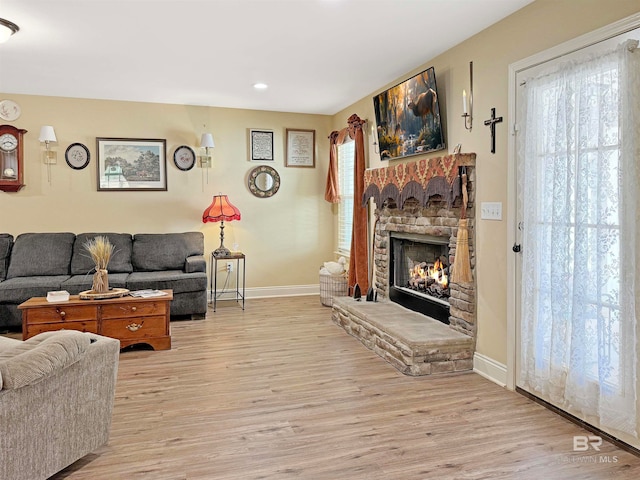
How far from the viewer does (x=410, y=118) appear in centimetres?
424

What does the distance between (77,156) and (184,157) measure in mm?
1216

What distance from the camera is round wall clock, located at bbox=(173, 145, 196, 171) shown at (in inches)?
233

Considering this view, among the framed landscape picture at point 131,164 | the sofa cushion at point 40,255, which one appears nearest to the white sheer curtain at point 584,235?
the framed landscape picture at point 131,164

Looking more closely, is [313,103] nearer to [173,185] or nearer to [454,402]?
[173,185]

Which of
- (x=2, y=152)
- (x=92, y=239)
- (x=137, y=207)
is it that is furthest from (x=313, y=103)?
(x=2, y=152)

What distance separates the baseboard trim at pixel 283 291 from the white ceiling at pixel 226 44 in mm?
2519

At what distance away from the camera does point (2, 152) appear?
17.4ft

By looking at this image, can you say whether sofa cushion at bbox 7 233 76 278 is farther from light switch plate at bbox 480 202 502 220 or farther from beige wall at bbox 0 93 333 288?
light switch plate at bbox 480 202 502 220

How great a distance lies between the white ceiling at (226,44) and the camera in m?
3.08

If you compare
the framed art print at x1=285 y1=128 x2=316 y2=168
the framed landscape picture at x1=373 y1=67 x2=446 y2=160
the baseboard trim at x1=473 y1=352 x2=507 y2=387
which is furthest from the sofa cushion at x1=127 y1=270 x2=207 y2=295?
the baseboard trim at x1=473 y1=352 x2=507 y2=387

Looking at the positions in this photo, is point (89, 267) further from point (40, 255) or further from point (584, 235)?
point (584, 235)

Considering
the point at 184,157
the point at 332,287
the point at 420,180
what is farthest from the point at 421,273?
the point at 184,157

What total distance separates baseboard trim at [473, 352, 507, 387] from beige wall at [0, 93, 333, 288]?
342 cm

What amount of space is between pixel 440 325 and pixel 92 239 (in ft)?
13.0
